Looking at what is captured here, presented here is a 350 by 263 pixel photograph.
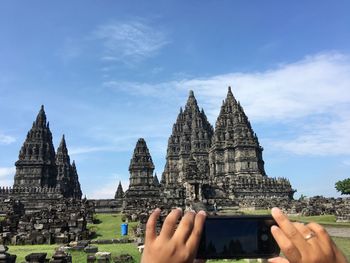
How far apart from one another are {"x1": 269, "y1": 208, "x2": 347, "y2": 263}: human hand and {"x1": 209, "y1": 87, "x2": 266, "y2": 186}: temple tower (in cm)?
5947

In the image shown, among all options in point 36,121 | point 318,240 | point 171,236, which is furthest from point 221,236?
point 36,121

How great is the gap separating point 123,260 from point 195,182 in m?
37.5

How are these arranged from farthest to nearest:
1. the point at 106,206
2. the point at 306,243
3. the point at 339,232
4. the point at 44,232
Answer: the point at 106,206
the point at 44,232
the point at 339,232
the point at 306,243

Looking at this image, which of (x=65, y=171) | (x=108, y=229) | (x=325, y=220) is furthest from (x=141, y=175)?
(x=325, y=220)

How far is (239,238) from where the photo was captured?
1951 mm

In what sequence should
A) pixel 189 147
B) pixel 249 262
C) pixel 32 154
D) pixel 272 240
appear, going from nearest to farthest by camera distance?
pixel 272 240 → pixel 249 262 → pixel 32 154 → pixel 189 147

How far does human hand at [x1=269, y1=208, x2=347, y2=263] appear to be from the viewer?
A: 5.47 ft

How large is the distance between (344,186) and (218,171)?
24180 millimetres

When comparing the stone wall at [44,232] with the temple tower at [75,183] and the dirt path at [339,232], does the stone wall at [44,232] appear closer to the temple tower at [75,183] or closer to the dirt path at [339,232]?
the dirt path at [339,232]

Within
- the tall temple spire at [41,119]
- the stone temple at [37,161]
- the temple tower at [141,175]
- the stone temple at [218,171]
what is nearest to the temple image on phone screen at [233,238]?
the stone temple at [218,171]

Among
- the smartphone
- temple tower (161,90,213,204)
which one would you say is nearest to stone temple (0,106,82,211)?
temple tower (161,90,213,204)

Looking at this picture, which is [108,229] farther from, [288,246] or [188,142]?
[188,142]

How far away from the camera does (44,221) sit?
24.8 meters

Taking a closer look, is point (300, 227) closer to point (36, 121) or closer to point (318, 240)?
point (318, 240)
